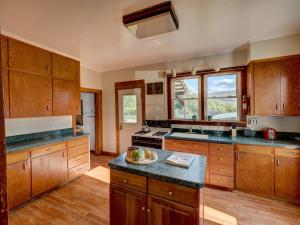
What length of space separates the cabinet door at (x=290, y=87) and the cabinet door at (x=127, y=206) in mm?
2549

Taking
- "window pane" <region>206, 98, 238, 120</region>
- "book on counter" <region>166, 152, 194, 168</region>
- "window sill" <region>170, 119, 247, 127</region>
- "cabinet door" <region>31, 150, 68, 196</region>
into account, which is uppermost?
"window pane" <region>206, 98, 238, 120</region>

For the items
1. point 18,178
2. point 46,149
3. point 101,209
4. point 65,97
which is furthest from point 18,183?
point 65,97

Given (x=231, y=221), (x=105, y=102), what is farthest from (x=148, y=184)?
(x=105, y=102)

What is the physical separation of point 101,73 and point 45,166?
287 cm

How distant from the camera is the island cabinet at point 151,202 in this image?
4.11 feet

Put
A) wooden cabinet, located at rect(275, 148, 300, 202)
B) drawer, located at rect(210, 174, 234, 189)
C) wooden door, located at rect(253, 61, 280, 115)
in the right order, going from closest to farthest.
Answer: wooden cabinet, located at rect(275, 148, 300, 202) → wooden door, located at rect(253, 61, 280, 115) → drawer, located at rect(210, 174, 234, 189)

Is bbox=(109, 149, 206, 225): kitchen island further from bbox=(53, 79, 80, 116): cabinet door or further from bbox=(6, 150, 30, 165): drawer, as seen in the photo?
bbox=(53, 79, 80, 116): cabinet door

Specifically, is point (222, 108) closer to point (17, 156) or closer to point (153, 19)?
point (153, 19)

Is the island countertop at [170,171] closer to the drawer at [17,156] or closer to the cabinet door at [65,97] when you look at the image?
the drawer at [17,156]

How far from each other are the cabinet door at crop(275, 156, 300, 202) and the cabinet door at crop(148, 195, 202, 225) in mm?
1887

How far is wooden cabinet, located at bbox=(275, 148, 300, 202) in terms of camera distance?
2.25 metres

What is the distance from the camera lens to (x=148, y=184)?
1412 millimetres

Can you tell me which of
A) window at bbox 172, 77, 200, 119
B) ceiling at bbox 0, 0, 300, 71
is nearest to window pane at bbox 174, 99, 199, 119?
window at bbox 172, 77, 200, 119

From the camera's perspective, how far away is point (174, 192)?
1304 mm
